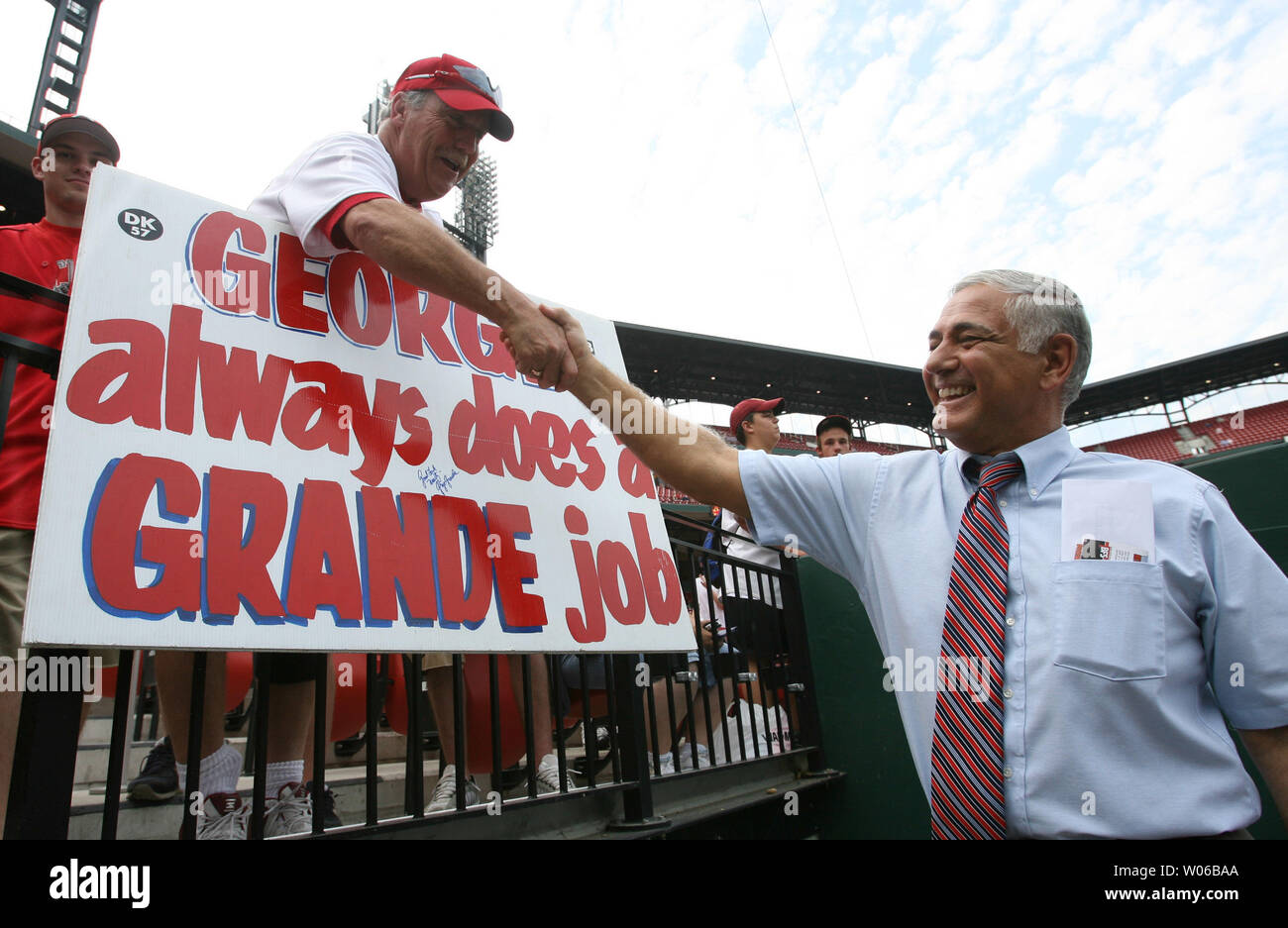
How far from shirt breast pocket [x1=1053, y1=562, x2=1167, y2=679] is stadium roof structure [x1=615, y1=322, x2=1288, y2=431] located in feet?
74.6

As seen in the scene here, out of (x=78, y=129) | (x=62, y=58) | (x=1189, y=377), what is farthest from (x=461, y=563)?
(x=1189, y=377)

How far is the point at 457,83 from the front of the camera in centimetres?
216

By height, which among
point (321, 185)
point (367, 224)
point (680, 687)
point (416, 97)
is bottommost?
point (680, 687)

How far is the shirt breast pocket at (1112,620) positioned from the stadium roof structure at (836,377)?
22750 mm

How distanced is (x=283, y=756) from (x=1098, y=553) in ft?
6.55

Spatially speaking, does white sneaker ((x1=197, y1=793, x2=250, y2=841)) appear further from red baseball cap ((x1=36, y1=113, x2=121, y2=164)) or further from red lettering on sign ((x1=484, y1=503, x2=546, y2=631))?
red baseball cap ((x1=36, y1=113, x2=121, y2=164))

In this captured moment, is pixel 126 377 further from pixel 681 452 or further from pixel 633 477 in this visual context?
pixel 633 477

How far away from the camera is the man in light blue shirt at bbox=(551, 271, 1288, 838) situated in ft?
3.81

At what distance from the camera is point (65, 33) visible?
19.8 metres

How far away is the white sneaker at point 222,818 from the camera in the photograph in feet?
5.53

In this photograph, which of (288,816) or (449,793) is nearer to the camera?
(288,816)

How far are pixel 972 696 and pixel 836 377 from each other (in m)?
28.6

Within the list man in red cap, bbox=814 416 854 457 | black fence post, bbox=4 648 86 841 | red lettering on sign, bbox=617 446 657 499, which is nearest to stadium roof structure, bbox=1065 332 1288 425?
man in red cap, bbox=814 416 854 457
